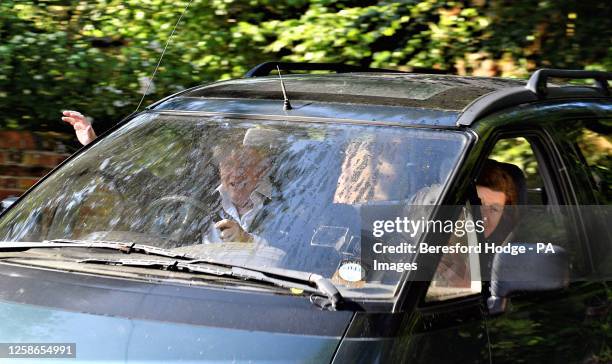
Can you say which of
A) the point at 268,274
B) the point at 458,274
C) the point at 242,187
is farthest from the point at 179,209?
the point at 458,274

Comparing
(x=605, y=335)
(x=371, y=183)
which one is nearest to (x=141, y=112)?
(x=371, y=183)

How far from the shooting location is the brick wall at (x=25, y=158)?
23.8 feet

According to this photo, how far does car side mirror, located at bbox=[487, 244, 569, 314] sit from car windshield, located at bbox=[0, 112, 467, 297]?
333 mm

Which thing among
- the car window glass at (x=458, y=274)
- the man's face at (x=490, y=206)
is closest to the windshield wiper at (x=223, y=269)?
the car window glass at (x=458, y=274)

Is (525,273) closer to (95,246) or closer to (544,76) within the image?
(544,76)

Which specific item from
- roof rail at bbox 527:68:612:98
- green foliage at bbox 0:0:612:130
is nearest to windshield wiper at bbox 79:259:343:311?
roof rail at bbox 527:68:612:98

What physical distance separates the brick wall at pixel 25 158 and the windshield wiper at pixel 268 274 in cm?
416

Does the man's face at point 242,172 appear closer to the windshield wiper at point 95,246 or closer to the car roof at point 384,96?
the car roof at point 384,96

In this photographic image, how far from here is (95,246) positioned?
11.2 ft

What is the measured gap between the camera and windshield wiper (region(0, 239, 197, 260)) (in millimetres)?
3283

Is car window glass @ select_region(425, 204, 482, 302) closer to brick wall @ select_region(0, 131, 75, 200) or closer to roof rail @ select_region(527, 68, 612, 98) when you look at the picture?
roof rail @ select_region(527, 68, 612, 98)

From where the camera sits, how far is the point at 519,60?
24.6 ft

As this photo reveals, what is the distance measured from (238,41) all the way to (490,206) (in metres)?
4.29

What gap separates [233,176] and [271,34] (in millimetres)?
4060
